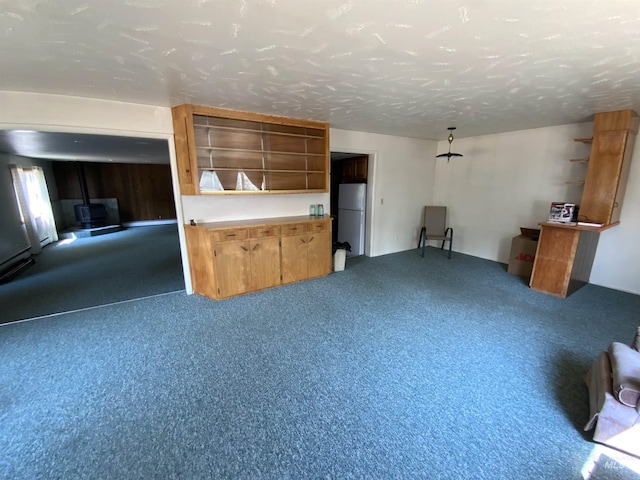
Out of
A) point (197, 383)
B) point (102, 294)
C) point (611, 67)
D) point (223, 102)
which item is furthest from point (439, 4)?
point (102, 294)

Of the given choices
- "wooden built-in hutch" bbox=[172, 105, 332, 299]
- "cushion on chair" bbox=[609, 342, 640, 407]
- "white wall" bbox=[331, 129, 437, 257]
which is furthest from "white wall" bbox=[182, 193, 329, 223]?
"cushion on chair" bbox=[609, 342, 640, 407]

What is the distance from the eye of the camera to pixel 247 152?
372 cm

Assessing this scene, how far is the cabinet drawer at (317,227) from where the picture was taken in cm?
399

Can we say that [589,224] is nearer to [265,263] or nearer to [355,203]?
[355,203]

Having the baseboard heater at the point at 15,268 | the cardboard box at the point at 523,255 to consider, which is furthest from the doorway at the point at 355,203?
the baseboard heater at the point at 15,268

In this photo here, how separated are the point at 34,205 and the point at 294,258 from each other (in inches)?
265

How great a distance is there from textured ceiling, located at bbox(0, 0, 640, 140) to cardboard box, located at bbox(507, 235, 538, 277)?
6.17ft

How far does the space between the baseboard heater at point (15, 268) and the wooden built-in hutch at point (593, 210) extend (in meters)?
7.92

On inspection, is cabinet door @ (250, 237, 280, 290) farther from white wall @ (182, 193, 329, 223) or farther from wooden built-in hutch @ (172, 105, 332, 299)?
white wall @ (182, 193, 329, 223)

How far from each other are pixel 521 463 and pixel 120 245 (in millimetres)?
7899

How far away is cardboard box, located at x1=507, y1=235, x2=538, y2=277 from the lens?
4082 mm

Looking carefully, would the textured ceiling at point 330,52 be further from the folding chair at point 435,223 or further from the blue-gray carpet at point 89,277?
the folding chair at point 435,223

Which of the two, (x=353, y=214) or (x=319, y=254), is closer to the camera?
(x=319, y=254)

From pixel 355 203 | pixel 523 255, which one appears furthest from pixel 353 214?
pixel 523 255
